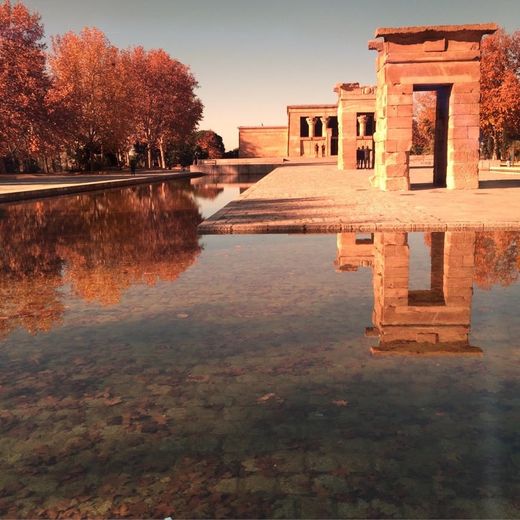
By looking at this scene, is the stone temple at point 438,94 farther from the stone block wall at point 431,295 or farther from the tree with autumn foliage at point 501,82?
the tree with autumn foliage at point 501,82

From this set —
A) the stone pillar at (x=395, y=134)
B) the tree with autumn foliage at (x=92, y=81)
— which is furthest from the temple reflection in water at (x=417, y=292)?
the tree with autumn foliage at (x=92, y=81)

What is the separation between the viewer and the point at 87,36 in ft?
126

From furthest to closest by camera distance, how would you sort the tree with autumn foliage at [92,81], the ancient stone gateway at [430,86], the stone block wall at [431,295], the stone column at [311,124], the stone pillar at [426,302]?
1. the stone column at [311,124]
2. the tree with autumn foliage at [92,81]
3. the ancient stone gateway at [430,86]
4. the stone block wall at [431,295]
5. the stone pillar at [426,302]

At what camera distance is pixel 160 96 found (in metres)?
47.6

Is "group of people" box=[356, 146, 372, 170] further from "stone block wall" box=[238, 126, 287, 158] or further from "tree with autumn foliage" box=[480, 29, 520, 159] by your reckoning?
"stone block wall" box=[238, 126, 287, 158]

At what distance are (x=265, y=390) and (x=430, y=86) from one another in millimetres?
15535

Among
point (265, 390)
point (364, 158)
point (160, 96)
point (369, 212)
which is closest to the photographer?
point (265, 390)

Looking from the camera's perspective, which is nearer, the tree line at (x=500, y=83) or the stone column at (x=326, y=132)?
the tree line at (x=500, y=83)

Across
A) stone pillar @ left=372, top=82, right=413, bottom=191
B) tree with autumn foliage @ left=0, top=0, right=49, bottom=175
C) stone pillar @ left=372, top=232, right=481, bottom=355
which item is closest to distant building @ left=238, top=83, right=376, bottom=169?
tree with autumn foliage @ left=0, top=0, right=49, bottom=175

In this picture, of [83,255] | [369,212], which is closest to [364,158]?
[369,212]

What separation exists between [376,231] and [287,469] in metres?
6.84

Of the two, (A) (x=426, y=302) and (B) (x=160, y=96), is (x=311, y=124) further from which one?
(A) (x=426, y=302)

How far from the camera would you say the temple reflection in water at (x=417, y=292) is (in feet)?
13.2

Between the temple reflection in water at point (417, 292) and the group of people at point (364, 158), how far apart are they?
86.4ft
